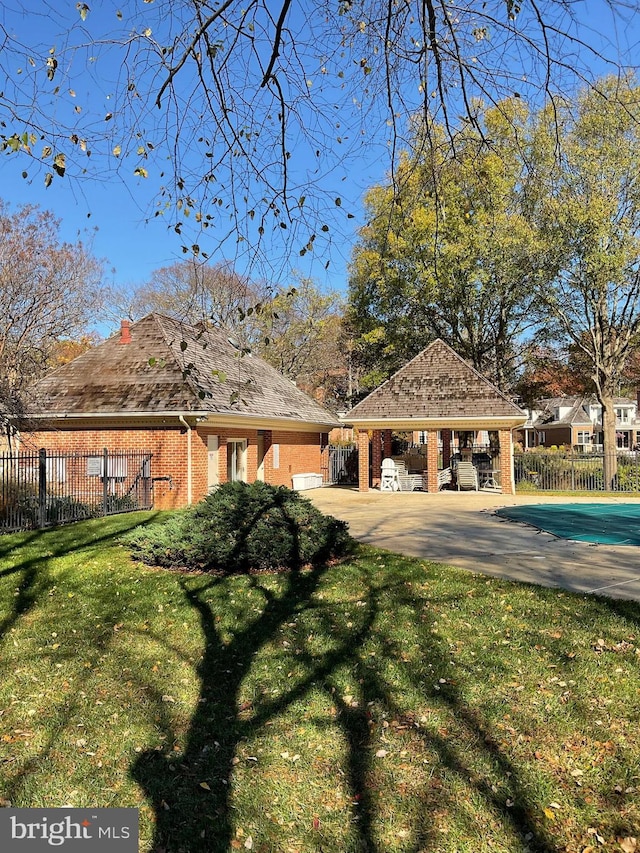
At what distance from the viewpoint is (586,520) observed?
14.5m

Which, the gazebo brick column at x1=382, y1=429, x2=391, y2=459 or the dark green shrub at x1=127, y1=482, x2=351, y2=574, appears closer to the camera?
the dark green shrub at x1=127, y1=482, x2=351, y2=574

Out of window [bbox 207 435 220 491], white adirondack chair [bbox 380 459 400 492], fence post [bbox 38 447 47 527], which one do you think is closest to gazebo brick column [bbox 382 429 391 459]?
white adirondack chair [bbox 380 459 400 492]

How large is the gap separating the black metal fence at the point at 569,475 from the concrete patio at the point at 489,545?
3.53 metres

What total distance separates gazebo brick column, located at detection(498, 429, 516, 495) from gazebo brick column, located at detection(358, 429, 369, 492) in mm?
5094

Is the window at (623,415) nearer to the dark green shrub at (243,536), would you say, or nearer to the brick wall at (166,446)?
the brick wall at (166,446)

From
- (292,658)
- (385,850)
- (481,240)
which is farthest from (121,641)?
(481,240)

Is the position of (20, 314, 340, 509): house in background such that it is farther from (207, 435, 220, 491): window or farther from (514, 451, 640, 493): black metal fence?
(514, 451, 640, 493): black metal fence

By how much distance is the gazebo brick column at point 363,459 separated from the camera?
2286cm

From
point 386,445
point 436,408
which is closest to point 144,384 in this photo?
point 436,408

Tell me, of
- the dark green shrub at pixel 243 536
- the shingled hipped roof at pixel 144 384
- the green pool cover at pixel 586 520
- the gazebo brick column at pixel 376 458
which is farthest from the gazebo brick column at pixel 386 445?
the dark green shrub at pixel 243 536

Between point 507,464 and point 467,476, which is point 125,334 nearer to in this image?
point 467,476

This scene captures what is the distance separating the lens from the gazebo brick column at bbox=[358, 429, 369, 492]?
75.0 ft

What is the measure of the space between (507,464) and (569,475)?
2.93 m

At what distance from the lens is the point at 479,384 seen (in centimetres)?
2227
